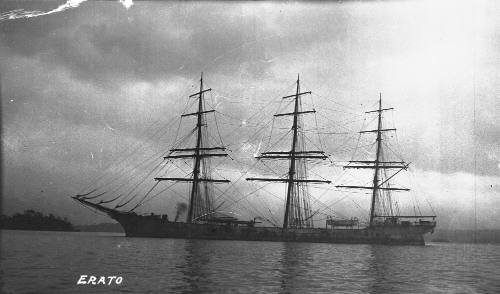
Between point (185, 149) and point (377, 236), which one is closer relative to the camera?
point (185, 149)

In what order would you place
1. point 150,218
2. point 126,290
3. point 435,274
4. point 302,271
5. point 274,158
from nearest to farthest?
point 126,290 < point 302,271 < point 435,274 < point 150,218 < point 274,158

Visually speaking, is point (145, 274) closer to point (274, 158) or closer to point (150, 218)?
point (150, 218)

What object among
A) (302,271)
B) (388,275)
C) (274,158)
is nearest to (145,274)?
(302,271)

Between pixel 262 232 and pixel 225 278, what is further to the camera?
pixel 262 232

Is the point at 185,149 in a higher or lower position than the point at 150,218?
higher

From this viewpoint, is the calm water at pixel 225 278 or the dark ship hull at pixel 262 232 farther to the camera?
the dark ship hull at pixel 262 232

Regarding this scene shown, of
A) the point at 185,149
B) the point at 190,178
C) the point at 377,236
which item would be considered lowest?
the point at 377,236

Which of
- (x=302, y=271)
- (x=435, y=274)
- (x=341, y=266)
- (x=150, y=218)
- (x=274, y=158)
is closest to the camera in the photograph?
(x=302, y=271)

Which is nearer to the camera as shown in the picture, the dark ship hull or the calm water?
the calm water
